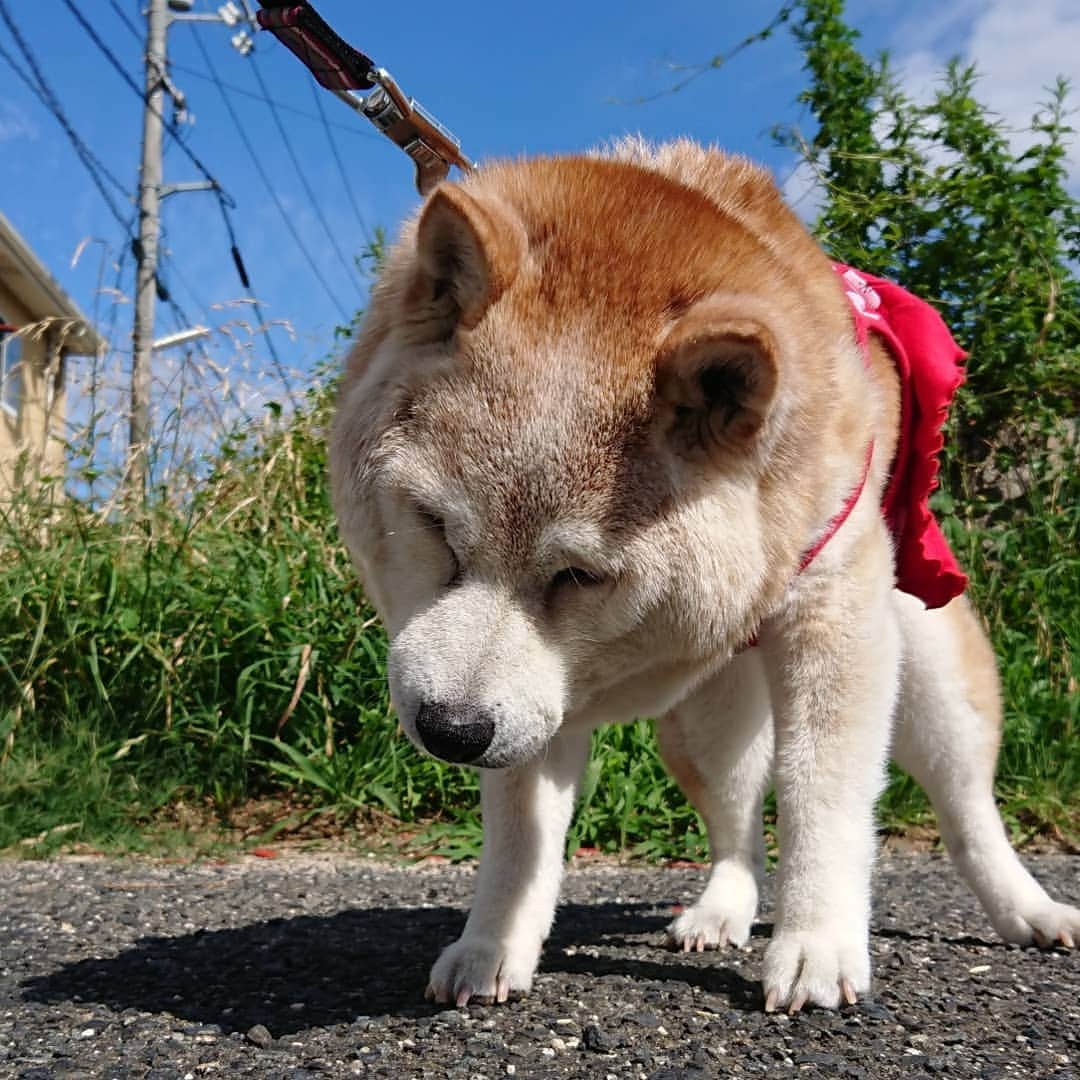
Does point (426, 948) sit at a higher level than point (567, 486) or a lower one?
lower

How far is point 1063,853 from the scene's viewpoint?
13.6 ft

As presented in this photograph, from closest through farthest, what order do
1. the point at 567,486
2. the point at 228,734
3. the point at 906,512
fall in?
the point at 567,486, the point at 906,512, the point at 228,734

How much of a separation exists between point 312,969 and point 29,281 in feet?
45.4

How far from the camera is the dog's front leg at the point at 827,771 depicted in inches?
80.8

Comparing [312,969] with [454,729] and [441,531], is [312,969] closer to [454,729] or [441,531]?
[454,729]

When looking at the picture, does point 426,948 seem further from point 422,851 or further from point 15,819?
point 15,819

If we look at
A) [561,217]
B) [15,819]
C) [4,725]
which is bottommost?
[15,819]

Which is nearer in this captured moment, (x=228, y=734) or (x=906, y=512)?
(x=906, y=512)

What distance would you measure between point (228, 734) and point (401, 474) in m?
2.77

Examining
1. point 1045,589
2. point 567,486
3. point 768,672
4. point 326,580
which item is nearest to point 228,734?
point 326,580

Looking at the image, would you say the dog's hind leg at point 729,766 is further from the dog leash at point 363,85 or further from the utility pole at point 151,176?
the utility pole at point 151,176

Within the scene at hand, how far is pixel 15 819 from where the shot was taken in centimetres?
401

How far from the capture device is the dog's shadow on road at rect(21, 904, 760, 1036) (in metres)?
2.13

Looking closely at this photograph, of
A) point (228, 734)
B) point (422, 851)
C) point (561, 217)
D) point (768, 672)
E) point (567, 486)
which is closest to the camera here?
point (567, 486)
